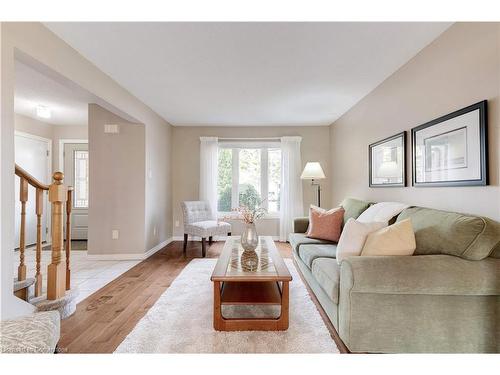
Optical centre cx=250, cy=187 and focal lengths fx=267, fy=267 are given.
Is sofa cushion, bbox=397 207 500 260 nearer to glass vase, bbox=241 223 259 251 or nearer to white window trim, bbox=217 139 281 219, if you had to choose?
glass vase, bbox=241 223 259 251

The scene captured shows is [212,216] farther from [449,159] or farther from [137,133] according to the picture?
[449,159]

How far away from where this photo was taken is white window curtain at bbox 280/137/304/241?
17.3 feet

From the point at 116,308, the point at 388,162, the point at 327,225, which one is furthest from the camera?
the point at 327,225

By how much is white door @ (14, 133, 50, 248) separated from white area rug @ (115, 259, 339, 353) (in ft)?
13.0

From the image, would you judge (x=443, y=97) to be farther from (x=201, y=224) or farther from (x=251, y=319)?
(x=201, y=224)

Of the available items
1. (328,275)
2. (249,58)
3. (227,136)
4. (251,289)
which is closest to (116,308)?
(251,289)

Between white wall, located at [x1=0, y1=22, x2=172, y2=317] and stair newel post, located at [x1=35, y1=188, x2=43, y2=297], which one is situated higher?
white wall, located at [x1=0, y1=22, x2=172, y2=317]

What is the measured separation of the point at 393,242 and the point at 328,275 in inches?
19.4

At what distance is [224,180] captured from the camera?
551 cm

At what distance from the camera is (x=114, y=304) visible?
248cm

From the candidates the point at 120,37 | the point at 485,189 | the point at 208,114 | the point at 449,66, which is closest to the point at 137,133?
the point at 208,114

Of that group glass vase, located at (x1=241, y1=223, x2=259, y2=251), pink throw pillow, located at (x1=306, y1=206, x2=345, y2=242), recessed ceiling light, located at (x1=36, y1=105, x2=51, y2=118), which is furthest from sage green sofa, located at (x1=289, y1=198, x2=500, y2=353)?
recessed ceiling light, located at (x1=36, y1=105, x2=51, y2=118)

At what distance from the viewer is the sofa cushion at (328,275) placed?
176 centimetres
